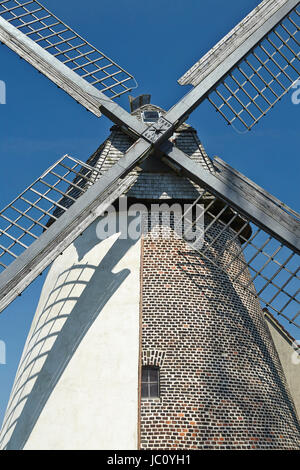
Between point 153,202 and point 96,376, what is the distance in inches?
127

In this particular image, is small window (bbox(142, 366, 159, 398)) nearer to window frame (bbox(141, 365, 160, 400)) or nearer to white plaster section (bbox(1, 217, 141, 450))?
window frame (bbox(141, 365, 160, 400))

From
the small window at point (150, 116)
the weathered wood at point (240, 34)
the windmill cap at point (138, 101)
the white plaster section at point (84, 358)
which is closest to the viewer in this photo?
the white plaster section at point (84, 358)

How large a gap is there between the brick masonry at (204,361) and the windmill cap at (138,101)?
5.06 m

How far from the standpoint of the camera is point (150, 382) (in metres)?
8.00

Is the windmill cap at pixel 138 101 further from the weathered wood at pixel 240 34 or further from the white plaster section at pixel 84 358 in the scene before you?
the white plaster section at pixel 84 358

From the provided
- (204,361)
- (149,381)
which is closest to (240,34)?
(204,361)

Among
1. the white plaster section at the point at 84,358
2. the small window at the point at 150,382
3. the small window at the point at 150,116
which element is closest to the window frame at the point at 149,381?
the small window at the point at 150,382

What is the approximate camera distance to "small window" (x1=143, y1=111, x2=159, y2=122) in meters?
11.2

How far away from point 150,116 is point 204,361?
548 cm

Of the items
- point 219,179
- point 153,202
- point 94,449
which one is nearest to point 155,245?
point 153,202

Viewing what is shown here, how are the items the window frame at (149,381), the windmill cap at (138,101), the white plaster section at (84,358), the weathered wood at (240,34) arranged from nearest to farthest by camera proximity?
the white plaster section at (84,358) < the window frame at (149,381) < the weathered wood at (240,34) < the windmill cap at (138,101)

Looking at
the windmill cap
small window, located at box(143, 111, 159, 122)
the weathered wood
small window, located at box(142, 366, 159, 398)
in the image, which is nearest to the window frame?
small window, located at box(142, 366, 159, 398)

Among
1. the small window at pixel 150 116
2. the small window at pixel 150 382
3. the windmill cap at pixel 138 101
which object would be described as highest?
the windmill cap at pixel 138 101

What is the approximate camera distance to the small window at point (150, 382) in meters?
7.90
